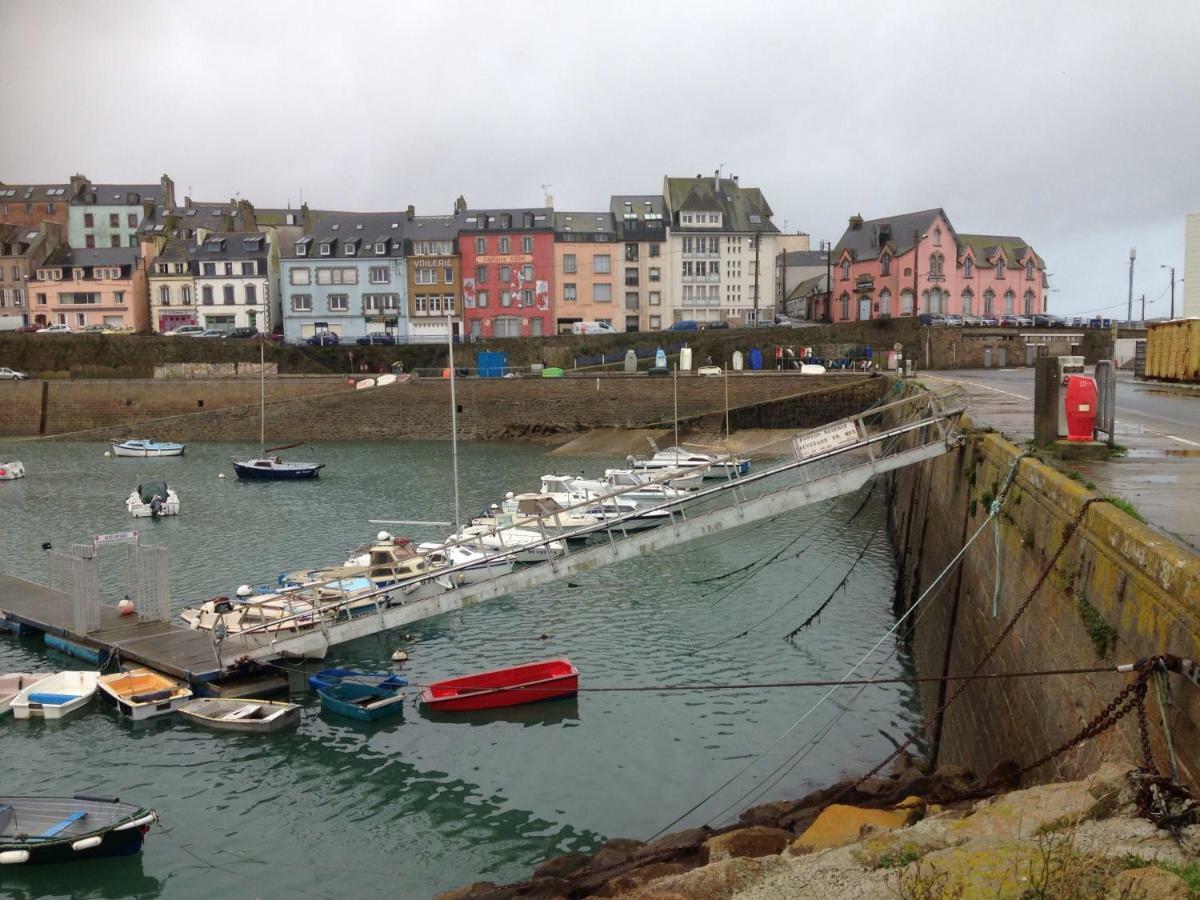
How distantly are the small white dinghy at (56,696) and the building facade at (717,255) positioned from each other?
77.2 m

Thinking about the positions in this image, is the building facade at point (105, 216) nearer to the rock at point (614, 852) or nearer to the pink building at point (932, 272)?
the pink building at point (932, 272)

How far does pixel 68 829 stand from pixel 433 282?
82799 mm

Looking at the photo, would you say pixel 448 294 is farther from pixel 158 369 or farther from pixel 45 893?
pixel 45 893

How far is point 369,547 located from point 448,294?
211 feet

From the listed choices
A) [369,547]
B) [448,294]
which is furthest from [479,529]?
[448,294]

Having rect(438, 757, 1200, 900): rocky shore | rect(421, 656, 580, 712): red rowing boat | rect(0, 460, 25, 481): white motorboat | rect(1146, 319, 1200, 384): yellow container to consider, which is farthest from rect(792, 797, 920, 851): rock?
rect(0, 460, 25, 481): white motorboat

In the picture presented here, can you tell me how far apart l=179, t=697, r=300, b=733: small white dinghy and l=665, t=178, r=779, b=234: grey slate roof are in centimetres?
7899

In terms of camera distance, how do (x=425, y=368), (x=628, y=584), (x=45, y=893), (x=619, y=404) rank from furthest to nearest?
1. (x=425, y=368)
2. (x=619, y=404)
3. (x=628, y=584)
4. (x=45, y=893)

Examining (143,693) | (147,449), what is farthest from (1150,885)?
(147,449)

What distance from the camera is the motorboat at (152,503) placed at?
146ft

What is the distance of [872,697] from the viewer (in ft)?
67.8

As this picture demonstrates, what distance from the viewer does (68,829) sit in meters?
14.6

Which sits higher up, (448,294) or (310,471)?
(448,294)

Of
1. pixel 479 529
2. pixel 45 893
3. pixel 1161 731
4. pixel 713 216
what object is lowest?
pixel 45 893
